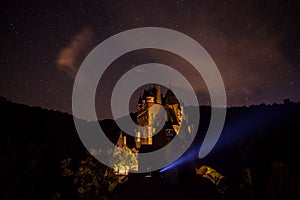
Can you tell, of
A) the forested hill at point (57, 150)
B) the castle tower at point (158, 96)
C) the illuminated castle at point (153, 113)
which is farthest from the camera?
the castle tower at point (158, 96)

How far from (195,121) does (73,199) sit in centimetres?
4052

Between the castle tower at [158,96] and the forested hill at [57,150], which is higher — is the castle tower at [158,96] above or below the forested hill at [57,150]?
above

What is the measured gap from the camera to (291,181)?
60.9ft

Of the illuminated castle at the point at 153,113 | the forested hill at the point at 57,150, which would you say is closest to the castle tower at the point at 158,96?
the illuminated castle at the point at 153,113

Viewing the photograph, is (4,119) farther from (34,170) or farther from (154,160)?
(154,160)

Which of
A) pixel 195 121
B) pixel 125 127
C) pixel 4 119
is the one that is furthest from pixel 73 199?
pixel 125 127

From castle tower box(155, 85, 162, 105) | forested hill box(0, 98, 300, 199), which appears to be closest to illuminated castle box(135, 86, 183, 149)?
castle tower box(155, 85, 162, 105)

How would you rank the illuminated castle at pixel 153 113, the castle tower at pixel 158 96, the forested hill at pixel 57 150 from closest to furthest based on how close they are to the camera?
the forested hill at pixel 57 150
the illuminated castle at pixel 153 113
the castle tower at pixel 158 96

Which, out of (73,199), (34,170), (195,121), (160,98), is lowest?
(73,199)

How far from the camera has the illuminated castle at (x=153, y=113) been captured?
64062mm

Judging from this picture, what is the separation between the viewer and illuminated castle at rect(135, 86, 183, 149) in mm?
64062

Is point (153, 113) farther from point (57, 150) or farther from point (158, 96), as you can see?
point (57, 150)

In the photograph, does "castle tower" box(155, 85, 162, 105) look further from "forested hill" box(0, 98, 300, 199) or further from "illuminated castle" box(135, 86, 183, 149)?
"forested hill" box(0, 98, 300, 199)

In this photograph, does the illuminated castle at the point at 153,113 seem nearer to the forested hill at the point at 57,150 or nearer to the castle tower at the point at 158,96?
the castle tower at the point at 158,96
